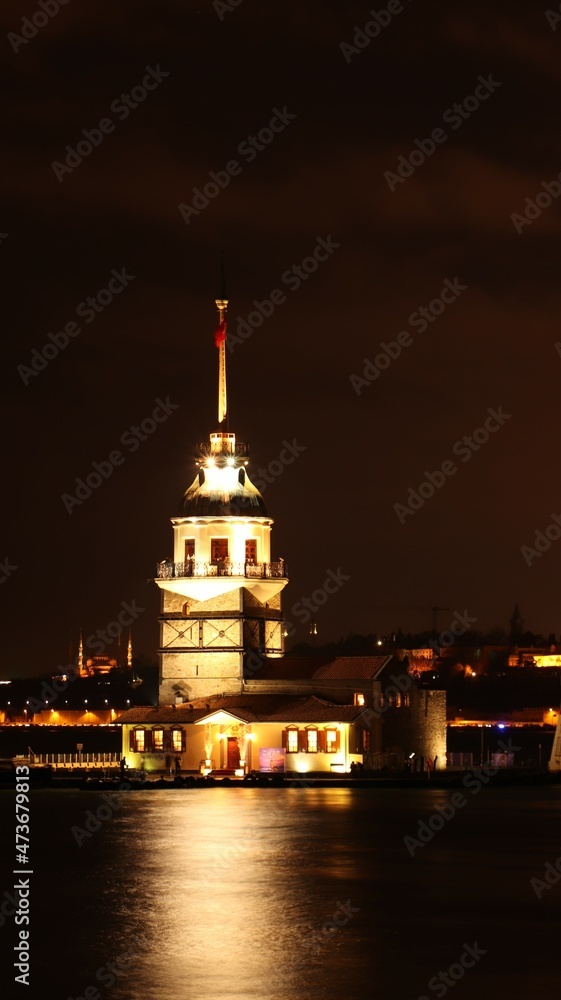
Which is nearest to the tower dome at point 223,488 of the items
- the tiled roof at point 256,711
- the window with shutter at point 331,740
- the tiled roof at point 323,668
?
the tiled roof at point 323,668

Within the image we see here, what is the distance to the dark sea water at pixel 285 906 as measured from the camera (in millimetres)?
31281

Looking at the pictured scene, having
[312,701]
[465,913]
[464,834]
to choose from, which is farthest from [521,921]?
[312,701]

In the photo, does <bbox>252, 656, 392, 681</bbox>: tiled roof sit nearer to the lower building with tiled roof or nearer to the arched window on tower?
the lower building with tiled roof

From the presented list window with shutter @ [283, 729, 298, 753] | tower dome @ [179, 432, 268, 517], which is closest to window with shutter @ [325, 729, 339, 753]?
window with shutter @ [283, 729, 298, 753]

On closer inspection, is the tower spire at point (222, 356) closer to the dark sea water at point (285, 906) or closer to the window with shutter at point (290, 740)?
the window with shutter at point (290, 740)

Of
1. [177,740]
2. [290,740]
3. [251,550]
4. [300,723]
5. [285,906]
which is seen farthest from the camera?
[251,550]

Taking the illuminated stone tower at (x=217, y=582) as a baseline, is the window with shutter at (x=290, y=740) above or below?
below

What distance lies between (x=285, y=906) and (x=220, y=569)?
182ft

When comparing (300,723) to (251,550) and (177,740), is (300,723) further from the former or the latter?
(251,550)

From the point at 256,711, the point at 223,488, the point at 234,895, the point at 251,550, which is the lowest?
the point at 234,895

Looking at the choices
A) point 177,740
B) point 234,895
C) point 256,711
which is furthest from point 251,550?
point 234,895

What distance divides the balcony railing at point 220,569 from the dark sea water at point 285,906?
27206 mm

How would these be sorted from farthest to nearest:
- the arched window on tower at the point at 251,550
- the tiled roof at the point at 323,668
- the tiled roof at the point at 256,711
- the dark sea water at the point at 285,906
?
the arched window on tower at the point at 251,550
the tiled roof at the point at 323,668
the tiled roof at the point at 256,711
the dark sea water at the point at 285,906

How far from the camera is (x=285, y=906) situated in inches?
1560
